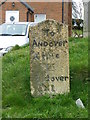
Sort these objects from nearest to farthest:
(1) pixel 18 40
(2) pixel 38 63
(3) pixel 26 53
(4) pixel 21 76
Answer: (2) pixel 38 63 → (4) pixel 21 76 → (3) pixel 26 53 → (1) pixel 18 40

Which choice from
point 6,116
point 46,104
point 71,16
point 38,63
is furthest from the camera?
point 71,16

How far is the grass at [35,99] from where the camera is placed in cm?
741

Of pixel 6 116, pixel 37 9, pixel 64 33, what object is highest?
pixel 37 9

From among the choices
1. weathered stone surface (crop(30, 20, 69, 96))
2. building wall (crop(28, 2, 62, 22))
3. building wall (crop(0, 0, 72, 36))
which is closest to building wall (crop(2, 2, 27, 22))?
building wall (crop(0, 0, 72, 36))

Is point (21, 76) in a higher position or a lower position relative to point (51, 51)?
lower

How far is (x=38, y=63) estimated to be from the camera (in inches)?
333

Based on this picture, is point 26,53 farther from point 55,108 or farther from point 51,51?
point 55,108

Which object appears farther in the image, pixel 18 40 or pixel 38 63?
A: pixel 18 40

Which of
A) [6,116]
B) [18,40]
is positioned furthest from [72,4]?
[6,116]

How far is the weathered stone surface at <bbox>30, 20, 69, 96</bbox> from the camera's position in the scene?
332 inches

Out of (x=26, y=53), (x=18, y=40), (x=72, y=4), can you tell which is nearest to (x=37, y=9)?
(x=72, y=4)

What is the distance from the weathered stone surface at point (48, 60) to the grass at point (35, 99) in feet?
0.75

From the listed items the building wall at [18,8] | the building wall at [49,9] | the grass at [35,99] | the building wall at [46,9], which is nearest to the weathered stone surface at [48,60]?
the grass at [35,99]

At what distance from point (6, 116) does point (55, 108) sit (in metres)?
0.95
